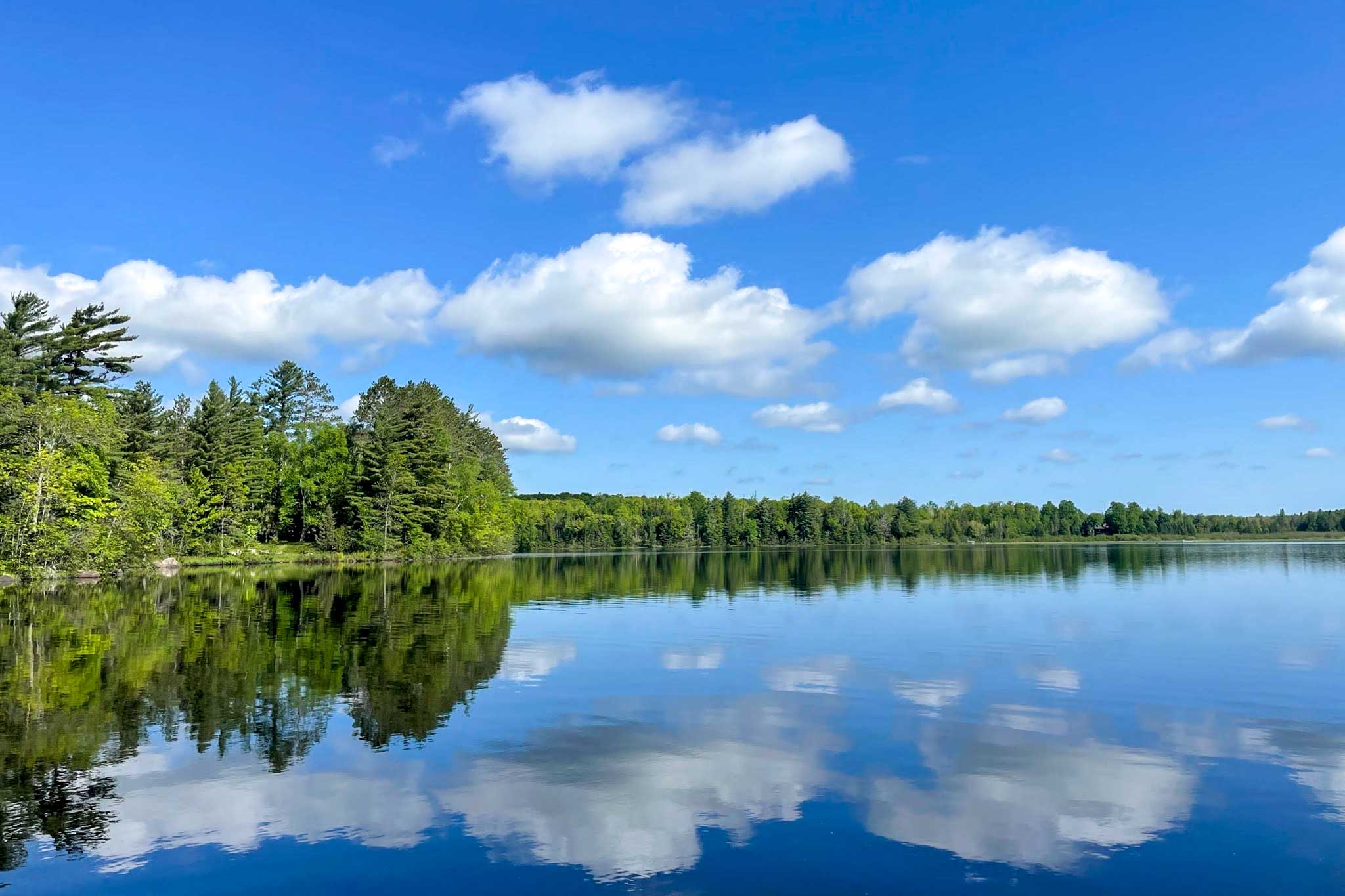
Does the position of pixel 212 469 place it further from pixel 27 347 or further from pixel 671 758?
pixel 671 758

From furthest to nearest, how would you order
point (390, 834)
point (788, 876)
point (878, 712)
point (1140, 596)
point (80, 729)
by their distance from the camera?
point (1140, 596), point (878, 712), point (80, 729), point (390, 834), point (788, 876)

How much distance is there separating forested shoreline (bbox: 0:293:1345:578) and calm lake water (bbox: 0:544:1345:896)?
24227 mm

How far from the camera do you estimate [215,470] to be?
82250mm

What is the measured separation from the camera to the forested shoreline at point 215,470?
51.4 metres

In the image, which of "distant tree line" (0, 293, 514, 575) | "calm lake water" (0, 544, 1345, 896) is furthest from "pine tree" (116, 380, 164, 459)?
"calm lake water" (0, 544, 1345, 896)

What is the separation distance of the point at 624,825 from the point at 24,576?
58855 mm

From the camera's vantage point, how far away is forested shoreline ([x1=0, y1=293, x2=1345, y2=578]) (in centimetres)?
5138

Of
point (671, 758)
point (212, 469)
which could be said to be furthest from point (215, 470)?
point (671, 758)

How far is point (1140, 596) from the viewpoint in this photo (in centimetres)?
4691

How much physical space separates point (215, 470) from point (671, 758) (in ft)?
269

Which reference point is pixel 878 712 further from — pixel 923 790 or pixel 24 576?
pixel 24 576

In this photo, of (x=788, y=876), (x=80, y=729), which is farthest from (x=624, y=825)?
(x=80, y=729)

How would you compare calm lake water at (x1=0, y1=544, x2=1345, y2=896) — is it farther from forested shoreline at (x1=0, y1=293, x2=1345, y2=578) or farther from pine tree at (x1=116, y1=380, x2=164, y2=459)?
pine tree at (x1=116, y1=380, x2=164, y2=459)

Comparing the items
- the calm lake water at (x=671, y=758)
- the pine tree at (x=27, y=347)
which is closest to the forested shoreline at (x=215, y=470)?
the pine tree at (x=27, y=347)
